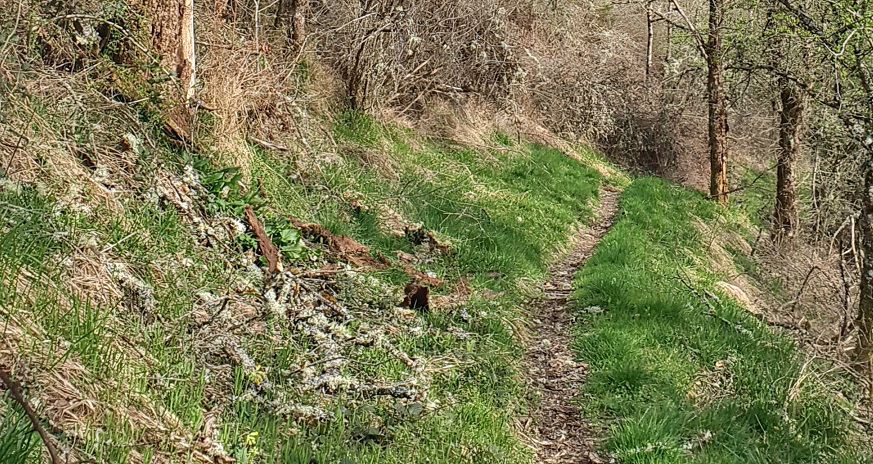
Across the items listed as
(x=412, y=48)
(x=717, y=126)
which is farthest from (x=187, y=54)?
(x=717, y=126)

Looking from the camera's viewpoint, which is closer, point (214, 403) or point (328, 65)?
point (214, 403)

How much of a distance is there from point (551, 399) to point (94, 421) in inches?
118

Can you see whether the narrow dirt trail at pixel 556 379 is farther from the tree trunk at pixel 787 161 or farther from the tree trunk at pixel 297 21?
the tree trunk at pixel 787 161

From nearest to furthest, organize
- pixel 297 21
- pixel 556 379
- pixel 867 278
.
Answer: pixel 556 379
pixel 867 278
pixel 297 21

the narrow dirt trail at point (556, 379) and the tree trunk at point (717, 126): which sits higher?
the tree trunk at point (717, 126)

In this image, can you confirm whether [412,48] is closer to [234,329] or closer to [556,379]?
[556,379]

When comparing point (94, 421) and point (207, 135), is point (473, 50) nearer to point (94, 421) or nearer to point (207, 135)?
point (207, 135)

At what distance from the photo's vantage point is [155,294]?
371 centimetres

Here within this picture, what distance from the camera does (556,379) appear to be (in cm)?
499

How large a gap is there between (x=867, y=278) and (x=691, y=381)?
84.5 inches

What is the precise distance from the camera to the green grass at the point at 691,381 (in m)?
4.03

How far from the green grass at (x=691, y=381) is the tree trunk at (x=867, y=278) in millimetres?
436

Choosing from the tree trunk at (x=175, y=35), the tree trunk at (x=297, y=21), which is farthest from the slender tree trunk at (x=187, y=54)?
the tree trunk at (x=297, y=21)

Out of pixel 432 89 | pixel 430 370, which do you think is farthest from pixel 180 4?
pixel 432 89
